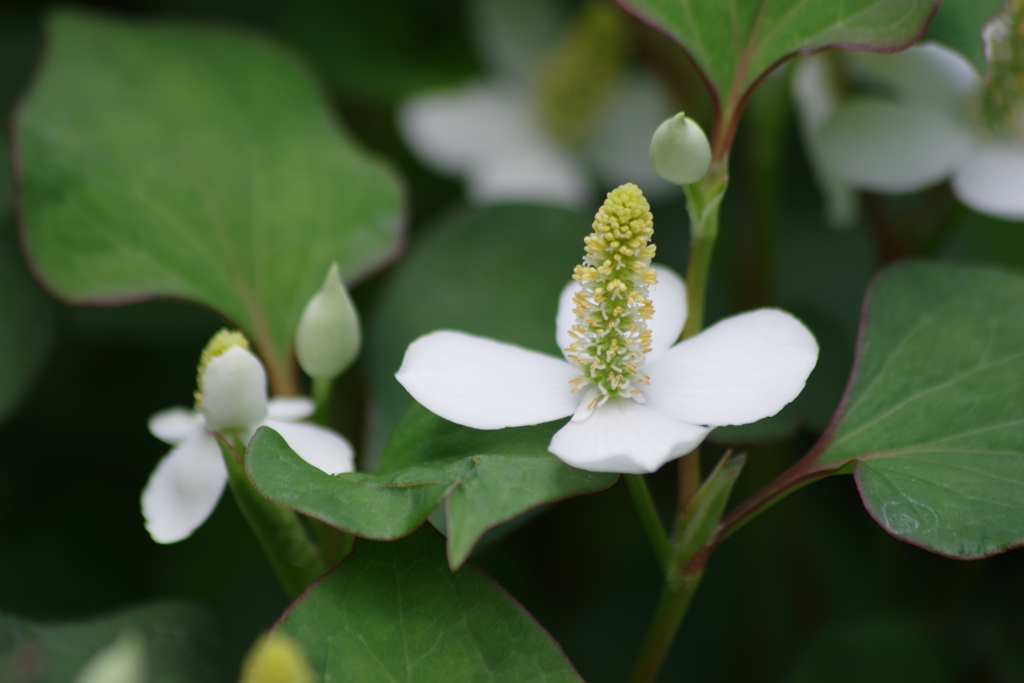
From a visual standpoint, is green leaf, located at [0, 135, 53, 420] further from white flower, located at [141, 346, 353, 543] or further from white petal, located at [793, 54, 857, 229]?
white petal, located at [793, 54, 857, 229]

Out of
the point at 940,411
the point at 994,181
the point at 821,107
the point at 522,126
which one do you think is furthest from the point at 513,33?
the point at 940,411

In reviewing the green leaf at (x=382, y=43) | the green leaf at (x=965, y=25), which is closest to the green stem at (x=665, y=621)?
the green leaf at (x=965, y=25)

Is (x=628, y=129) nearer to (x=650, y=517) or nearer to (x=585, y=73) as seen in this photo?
(x=585, y=73)

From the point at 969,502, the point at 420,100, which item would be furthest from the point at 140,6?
the point at 969,502

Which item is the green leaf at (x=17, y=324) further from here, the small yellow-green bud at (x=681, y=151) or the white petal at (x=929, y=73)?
the white petal at (x=929, y=73)

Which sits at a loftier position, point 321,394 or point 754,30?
point 754,30
